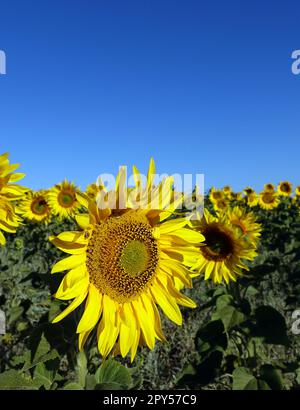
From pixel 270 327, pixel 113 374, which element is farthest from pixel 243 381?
pixel 113 374

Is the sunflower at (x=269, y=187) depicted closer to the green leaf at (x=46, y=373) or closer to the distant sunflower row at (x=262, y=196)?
the distant sunflower row at (x=262, y=196)

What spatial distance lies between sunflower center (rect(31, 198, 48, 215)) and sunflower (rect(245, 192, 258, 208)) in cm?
672

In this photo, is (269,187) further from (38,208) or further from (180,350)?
(180,350)

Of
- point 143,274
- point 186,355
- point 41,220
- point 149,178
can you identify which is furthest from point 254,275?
point 41,220

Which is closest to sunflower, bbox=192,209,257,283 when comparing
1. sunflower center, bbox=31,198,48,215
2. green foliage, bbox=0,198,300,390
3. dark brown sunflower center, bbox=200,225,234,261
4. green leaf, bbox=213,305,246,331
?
dark brown sunflower center, bbox=200,225,234,261

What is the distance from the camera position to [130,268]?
2074 millimetres

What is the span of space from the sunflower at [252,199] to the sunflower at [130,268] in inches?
427

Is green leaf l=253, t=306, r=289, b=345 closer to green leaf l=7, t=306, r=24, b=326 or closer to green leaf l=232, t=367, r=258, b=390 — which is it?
green leaf l=232, t=367, r=258, b=390

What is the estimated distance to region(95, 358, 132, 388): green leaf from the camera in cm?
184

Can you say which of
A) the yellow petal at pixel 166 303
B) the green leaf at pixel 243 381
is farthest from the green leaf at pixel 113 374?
the green leaf at pixel 243 381

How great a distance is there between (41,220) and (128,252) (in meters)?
6.38

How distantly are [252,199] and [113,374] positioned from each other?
1142 centimetres

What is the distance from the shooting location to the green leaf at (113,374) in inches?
72.6
